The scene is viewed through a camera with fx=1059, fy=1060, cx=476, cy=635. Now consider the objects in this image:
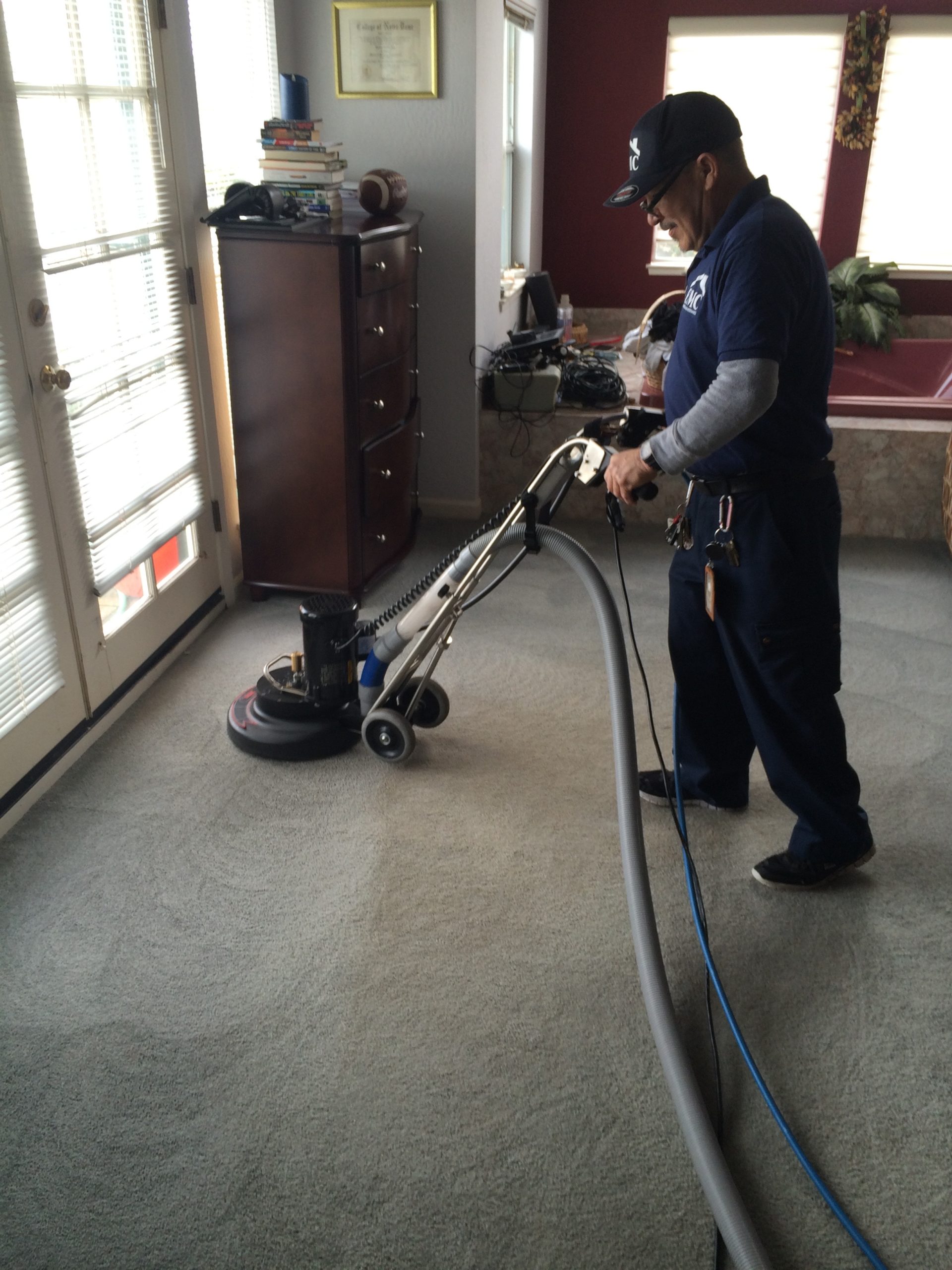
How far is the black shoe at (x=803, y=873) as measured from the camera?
2.12 meters

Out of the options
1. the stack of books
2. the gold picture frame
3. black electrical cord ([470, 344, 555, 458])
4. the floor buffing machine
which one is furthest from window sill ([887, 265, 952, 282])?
the floor buffing machine

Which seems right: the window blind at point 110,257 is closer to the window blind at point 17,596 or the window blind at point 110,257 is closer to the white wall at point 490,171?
the window blind at point 17,596

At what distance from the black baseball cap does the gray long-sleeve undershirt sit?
356mm

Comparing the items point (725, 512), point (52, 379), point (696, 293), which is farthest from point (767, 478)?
point (52, 379)

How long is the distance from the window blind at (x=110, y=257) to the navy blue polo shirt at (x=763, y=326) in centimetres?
140

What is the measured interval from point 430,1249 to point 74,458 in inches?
72.2

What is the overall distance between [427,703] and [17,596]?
967mm

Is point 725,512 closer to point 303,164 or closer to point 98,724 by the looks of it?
point 98,724

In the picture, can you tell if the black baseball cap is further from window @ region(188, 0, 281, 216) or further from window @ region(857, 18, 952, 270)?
window @ region(857, 18, 952, 270)

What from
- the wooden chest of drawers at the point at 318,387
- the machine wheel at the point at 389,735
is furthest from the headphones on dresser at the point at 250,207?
the machine wheel at the point at 389,735

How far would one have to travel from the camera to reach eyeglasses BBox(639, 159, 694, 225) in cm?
176

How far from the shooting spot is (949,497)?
3746mm

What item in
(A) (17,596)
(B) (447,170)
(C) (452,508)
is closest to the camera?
(A) (17,596)

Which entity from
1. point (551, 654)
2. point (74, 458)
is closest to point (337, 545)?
point (551, 654)
